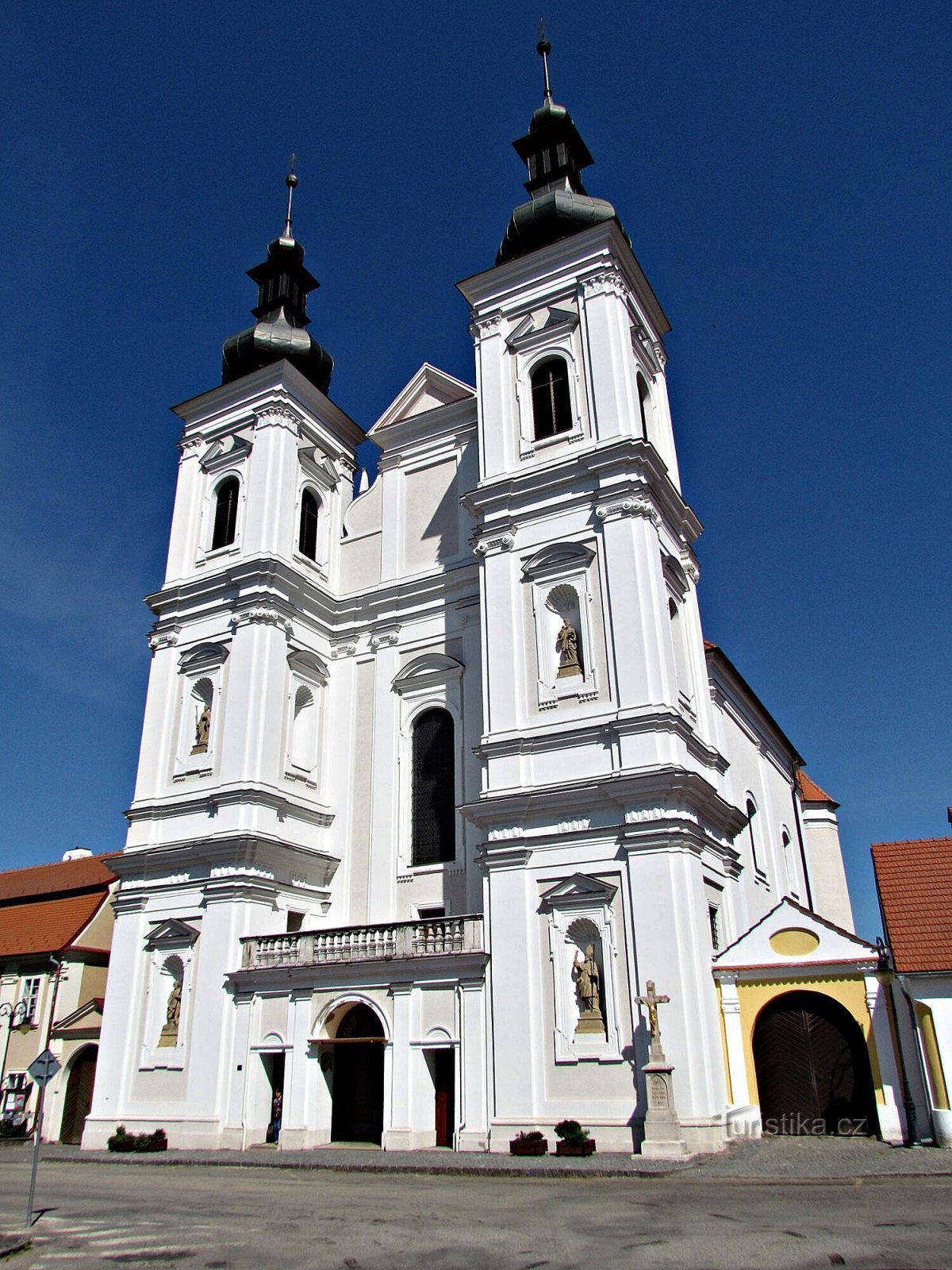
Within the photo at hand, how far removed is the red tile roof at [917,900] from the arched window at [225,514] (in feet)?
59.9

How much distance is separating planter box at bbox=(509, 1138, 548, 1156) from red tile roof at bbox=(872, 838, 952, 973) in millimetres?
6526

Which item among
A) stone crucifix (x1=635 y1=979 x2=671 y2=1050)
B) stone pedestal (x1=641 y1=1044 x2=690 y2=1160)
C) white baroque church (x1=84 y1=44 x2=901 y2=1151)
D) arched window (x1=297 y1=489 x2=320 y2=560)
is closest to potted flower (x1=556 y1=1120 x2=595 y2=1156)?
white baroque church (x1=84 y1=44 x2=901 y2=1151)

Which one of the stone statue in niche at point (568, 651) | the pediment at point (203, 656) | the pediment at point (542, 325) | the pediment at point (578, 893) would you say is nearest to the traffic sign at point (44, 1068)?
the pediment at point (578, 893)

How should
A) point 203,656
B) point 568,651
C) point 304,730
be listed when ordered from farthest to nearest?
point 203,656, point 304,730, point 568,651

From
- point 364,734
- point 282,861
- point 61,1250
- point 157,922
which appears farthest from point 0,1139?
point 61,1250

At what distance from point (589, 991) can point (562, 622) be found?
24.7 ft

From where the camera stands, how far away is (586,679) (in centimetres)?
2023

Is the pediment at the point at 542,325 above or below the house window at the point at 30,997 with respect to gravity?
above

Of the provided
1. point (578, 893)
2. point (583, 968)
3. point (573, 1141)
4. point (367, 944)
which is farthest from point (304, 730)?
point (573, 1141)

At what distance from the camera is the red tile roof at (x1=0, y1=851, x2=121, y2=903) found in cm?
3381

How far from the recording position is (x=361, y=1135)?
2011 cm

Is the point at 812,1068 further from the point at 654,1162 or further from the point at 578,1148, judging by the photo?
the point at 578,1148

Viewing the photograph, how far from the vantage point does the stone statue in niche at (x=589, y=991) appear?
17672 millimetres

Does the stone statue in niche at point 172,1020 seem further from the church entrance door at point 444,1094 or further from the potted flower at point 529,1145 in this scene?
the potted flower at point 529,1145
